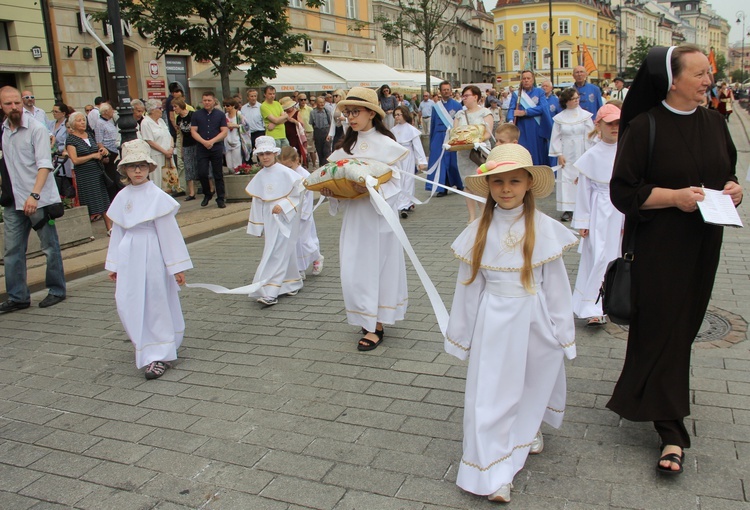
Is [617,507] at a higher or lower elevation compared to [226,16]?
lower

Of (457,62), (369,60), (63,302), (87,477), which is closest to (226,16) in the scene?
(63,302)

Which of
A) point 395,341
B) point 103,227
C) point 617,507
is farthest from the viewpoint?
point 103,227

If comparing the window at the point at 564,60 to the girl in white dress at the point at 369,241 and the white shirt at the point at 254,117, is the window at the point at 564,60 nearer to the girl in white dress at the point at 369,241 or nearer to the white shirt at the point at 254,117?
the white shirt at the point at 254,117

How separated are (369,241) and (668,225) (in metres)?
2.54

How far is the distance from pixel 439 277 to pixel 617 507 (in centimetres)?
439

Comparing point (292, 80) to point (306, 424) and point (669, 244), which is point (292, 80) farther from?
point (669, 244)

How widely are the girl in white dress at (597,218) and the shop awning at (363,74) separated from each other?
27057mm

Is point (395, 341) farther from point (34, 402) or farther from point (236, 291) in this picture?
point (34, 402)

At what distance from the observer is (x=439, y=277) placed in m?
7.40

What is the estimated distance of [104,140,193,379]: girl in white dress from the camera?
5.18 metres

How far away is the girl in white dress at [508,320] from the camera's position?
10.7ft

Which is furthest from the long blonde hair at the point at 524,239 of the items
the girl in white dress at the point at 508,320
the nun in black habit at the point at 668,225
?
the nun in black habit at the point at 668,225

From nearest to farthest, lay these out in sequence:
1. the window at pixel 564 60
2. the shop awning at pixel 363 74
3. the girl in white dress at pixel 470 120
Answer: the girl in white dress at pixel 470 120
the shop awning at pixel 363 74
the window at pixel 564 60

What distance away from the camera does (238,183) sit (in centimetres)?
1306
